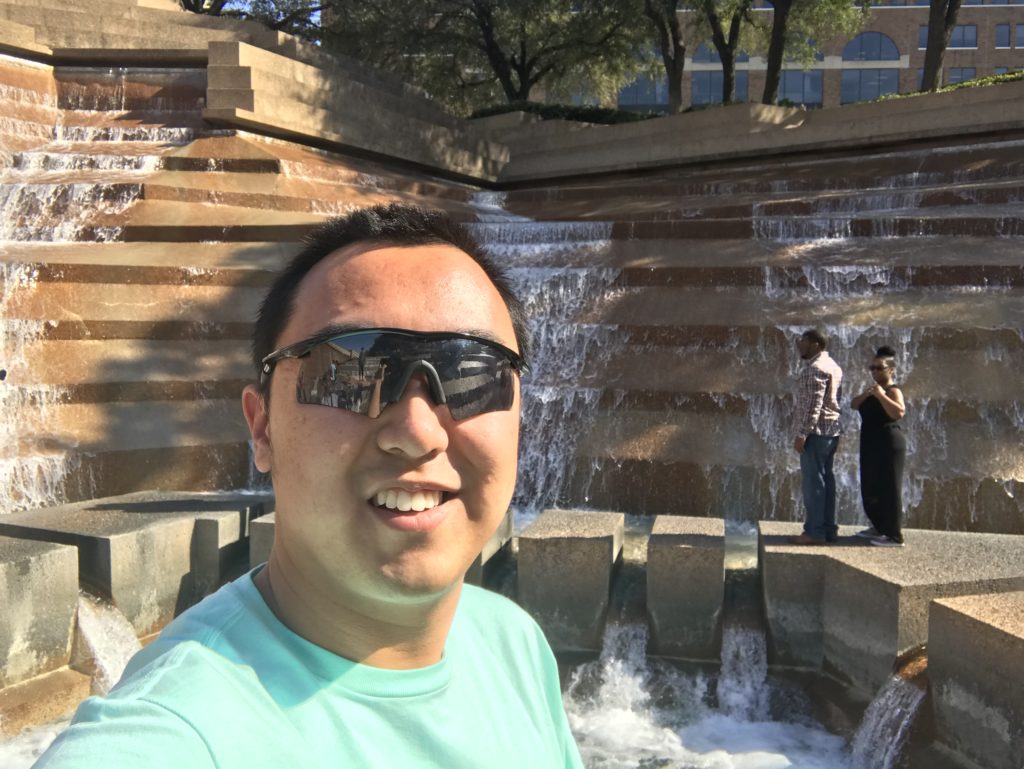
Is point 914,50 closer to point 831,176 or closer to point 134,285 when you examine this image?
point 831,176

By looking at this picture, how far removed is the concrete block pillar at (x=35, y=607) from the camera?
4902mm

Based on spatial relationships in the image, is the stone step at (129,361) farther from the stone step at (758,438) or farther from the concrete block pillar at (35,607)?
the stone step at (758,438)

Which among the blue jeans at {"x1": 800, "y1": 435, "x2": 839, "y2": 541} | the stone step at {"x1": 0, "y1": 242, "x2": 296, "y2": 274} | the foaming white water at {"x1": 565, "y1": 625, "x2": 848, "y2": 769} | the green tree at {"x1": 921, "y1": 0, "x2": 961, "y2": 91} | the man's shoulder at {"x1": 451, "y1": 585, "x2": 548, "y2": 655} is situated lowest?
the foaming white water at {"x1": 565, "y1": 625, "x2": 848, "y2": 769}

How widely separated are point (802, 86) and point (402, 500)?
6688cm

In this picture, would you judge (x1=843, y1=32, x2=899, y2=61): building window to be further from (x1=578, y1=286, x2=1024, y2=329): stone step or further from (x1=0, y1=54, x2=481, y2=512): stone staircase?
(x1=578, y1=286, x2=1024, y2=329): stone step

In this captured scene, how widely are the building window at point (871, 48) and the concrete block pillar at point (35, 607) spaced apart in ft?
214

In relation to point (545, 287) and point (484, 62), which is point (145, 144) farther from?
point (484, 62)

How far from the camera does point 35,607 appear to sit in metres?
5.04

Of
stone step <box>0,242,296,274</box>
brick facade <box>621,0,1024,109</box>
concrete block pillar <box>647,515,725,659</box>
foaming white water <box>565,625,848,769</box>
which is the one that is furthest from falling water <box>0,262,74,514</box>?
brick facade <box>621,0,1024,109</box>

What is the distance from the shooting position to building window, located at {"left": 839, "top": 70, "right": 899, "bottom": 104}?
197ft

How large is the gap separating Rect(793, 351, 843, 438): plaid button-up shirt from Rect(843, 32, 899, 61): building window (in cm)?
6227

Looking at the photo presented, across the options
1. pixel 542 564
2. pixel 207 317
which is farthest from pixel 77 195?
pixel 542 564

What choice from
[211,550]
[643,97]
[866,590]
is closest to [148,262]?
[211,550]

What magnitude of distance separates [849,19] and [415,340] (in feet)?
105
